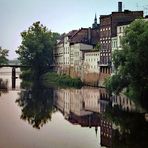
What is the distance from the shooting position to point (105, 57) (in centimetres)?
8388

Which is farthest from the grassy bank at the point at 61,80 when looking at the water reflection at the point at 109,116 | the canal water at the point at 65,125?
the canal water at the point at 65,125

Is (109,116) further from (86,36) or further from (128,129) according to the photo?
(86,36)

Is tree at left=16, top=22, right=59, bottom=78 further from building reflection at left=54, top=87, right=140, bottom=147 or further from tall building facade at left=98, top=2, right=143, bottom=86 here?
building reflection at left=54, top=87, right=140, bottom=147

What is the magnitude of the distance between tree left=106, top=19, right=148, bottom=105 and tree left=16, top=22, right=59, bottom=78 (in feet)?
196

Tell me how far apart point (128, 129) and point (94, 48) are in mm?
60634

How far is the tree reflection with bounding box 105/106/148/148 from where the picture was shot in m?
31.4

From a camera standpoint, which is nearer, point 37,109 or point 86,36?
point 37,109

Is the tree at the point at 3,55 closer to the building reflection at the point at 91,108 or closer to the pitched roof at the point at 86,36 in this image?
the pitched roof at the point at 86,36

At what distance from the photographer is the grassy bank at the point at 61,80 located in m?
89.9

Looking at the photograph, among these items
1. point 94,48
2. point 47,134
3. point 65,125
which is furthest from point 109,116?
point 94,48

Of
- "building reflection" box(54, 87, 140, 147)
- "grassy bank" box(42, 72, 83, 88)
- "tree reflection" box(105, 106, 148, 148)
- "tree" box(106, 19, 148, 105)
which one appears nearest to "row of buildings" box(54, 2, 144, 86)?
"grassy bank" box(42, 72, 83, 88)

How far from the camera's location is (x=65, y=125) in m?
41.0

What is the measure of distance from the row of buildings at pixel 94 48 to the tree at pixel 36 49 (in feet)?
12.2

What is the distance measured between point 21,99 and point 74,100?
7817 mm
